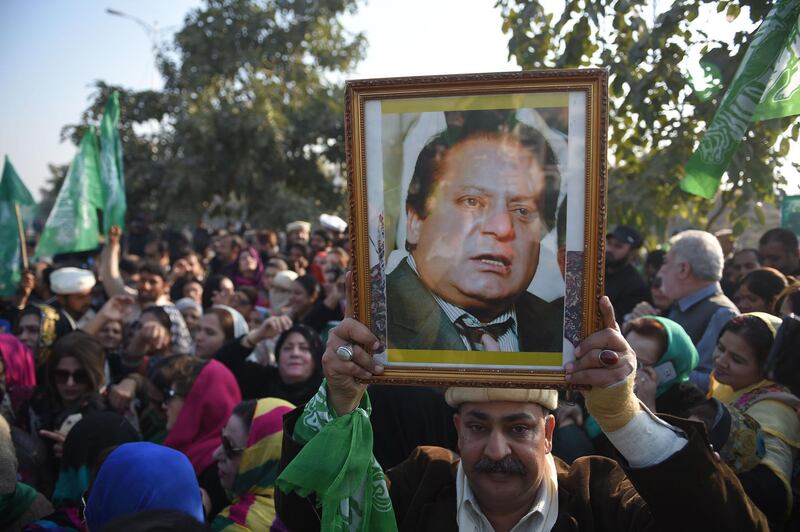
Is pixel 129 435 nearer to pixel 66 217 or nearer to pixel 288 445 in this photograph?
pixel 288 445

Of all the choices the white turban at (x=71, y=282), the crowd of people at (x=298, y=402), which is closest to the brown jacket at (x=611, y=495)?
the crowd of people at (x=298, y=402)

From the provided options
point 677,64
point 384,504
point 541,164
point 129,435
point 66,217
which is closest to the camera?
point 541,164

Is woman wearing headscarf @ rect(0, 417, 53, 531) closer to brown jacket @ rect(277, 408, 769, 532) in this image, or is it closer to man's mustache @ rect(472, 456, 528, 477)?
brown jacket @ rect(277, 408, 769, 532)

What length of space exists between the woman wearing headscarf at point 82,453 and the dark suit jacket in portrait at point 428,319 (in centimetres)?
201

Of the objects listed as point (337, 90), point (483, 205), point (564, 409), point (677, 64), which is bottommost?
point (564, 409)

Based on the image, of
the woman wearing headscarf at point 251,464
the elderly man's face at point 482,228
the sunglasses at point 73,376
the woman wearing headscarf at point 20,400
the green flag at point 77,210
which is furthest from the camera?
the green flag at point 77,210

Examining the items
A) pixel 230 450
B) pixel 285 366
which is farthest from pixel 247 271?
pixel 230 450

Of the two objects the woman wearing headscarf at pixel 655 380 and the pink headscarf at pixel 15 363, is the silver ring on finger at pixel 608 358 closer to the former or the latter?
the woman wearing headscarf at pixel 655 380

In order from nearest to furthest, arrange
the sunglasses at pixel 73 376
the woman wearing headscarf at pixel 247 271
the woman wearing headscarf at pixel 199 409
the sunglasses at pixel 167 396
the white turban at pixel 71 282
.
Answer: the woman wearing headscarf at pixel 199 409 → the sunglasses at pixel 167 396 → the sunglasses at pixel 73 376 → the white turban at pixel 71 282 → the woman wearing headscarf at pixel 247 271

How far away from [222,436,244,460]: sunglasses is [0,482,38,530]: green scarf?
83cm

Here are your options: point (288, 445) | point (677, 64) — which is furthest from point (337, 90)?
point (288, 445)

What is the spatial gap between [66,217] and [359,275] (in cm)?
721

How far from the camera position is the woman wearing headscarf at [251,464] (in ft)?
11.1

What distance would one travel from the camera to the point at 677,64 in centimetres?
449
